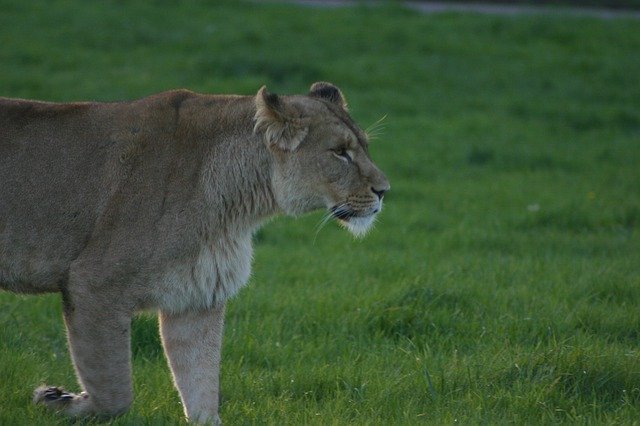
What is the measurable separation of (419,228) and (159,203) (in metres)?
5.14

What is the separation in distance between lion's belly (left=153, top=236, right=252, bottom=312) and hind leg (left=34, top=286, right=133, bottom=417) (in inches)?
8.9

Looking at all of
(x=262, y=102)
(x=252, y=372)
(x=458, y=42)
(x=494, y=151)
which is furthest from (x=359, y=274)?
(x=458, y=42)

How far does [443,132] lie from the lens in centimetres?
1341

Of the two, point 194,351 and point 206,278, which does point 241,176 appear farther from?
point 194,351

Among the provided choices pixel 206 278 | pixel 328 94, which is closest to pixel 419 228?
pixel 328 94

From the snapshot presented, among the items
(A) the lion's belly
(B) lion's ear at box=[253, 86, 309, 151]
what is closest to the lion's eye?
(B) lion's ear at box=[253, 86, 309, 151]

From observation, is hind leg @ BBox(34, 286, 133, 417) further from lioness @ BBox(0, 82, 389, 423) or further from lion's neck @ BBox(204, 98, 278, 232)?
lion's neck @ BBox(204, 98, 278, 232)

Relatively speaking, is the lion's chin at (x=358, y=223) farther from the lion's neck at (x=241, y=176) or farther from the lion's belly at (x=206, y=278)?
the lion's belly at (x=206, y=278)

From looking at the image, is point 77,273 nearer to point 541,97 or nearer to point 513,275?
point 513,275

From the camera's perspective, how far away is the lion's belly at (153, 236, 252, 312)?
4.94m

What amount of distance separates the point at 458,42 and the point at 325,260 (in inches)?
402

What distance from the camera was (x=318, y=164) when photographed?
5250mm

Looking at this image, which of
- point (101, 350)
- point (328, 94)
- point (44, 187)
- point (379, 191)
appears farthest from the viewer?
point (328, 94)

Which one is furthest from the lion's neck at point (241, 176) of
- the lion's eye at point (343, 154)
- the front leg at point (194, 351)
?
the front leg at point (194, 351)
